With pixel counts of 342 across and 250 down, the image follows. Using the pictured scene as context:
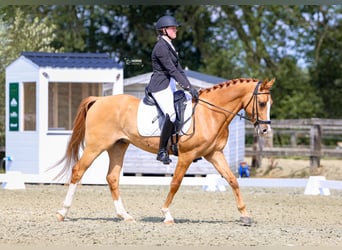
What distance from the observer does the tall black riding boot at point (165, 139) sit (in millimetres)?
8969

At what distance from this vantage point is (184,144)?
902 cm

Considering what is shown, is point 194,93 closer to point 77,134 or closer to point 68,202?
point 77,134

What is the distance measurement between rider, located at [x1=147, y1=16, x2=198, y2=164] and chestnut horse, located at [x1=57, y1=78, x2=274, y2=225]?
173 millimetres

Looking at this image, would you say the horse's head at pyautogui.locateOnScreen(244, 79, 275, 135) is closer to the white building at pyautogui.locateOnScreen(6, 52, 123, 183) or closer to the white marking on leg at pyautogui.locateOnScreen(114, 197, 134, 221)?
the white marking on leg at pyautogui.locateOnScreen(114, 197, 134, 221)

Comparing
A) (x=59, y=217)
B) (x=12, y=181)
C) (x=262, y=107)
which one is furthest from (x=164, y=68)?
(x=12, y=181)

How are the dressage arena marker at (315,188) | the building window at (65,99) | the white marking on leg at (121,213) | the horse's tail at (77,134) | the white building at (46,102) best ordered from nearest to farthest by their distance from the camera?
the white marking on leg at (121,213)
the horse's tail at (77,134)
the dressage arena marker at (315,188)
the white building at (46,102)
the building window at (65,99)


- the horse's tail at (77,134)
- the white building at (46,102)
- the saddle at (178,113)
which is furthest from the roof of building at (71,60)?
the saddle at (178,113)

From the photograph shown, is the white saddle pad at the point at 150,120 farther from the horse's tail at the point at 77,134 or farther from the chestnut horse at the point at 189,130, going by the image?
the horse's tail at the point at 77,134

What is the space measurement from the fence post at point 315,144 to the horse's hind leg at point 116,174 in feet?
33.7

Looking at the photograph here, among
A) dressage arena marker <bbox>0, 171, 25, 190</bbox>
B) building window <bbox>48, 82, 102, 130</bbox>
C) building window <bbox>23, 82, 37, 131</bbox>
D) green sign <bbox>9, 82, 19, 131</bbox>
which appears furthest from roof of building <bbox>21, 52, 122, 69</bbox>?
dressage arena marker <bbox>0, 171, 25, 190</bbox>

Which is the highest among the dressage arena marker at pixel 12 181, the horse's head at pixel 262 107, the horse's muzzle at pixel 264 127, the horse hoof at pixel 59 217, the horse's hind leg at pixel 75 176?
the horse's head at pixel 262 107

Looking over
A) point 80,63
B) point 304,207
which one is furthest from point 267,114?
point 80,63

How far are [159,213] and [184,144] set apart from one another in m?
1.69

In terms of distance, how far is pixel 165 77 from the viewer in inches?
357
